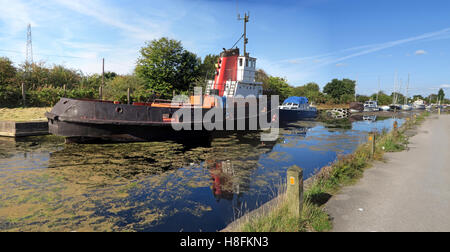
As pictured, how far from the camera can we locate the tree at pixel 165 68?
2934 centimetres

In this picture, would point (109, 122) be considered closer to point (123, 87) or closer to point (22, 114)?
point (22, 114)

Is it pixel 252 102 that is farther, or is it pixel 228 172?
pixel 252 102

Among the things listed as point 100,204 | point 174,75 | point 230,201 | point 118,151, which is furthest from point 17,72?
point 230,201

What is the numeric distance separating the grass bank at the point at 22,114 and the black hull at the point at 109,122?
20.7 ft

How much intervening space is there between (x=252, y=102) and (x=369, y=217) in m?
15.1

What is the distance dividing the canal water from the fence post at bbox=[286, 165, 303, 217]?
158cm

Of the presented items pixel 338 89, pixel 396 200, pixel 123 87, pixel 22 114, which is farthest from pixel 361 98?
Answer: pixel 22 114

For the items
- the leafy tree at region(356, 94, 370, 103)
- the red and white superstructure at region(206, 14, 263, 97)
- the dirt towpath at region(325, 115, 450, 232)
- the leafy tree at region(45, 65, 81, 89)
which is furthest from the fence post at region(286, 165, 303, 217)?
the leafy tree at region(356, 94, 370, 103)

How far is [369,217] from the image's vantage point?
4.30 m

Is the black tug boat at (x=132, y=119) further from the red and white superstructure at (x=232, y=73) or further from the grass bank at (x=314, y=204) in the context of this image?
the grass bank at (x=314, y=204)

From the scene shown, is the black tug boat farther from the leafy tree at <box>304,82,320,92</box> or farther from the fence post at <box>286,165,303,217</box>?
the leafy tree at <box>304,82,320,92</box>

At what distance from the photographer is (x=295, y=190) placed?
13.6ft

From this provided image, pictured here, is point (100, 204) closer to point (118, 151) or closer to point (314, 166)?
point (118, 151)

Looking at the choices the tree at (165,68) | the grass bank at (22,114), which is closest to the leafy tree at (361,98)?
the tree at (165,68)
